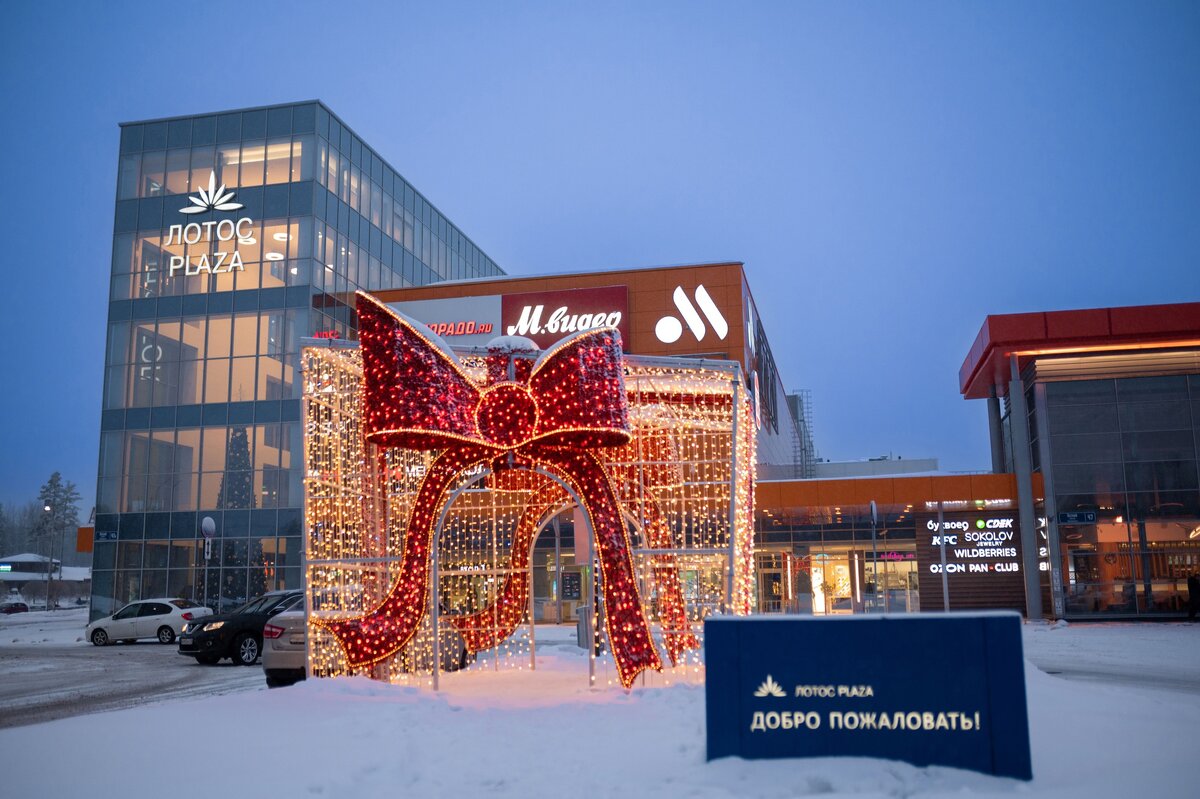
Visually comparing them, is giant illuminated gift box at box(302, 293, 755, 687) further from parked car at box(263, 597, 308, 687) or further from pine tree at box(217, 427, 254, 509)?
pine tree at box(217, 427, 254, 509)

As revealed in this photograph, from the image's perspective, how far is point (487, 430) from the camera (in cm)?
1118

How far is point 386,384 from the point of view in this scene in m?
10.6

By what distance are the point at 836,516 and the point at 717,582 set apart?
15494 millimetres

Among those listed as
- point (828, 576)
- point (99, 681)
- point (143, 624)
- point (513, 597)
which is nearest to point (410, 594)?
point (513, 597)

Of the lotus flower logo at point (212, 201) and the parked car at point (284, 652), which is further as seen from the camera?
the lotus flower logo at point (212, 201)

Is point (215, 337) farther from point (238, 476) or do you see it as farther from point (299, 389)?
point (238, 476)

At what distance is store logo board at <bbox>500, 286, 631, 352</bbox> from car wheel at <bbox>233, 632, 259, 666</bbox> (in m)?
17.4

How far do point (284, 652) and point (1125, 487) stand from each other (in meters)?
22.8

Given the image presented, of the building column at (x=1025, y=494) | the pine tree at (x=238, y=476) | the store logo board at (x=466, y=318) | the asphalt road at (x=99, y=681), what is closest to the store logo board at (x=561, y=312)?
the store logo board at (x=466, y=318)

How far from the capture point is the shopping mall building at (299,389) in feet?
90.3

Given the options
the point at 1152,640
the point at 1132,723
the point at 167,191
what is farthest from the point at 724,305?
the point at 1132,723

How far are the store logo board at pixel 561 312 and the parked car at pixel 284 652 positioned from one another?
20602 mm

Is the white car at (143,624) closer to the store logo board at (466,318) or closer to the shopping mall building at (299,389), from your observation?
the shopping mall building at (299,389)

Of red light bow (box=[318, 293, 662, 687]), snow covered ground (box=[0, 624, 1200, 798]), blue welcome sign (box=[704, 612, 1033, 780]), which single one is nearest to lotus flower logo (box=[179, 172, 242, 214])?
red light bow (box=[318, 293, 662, 687])
